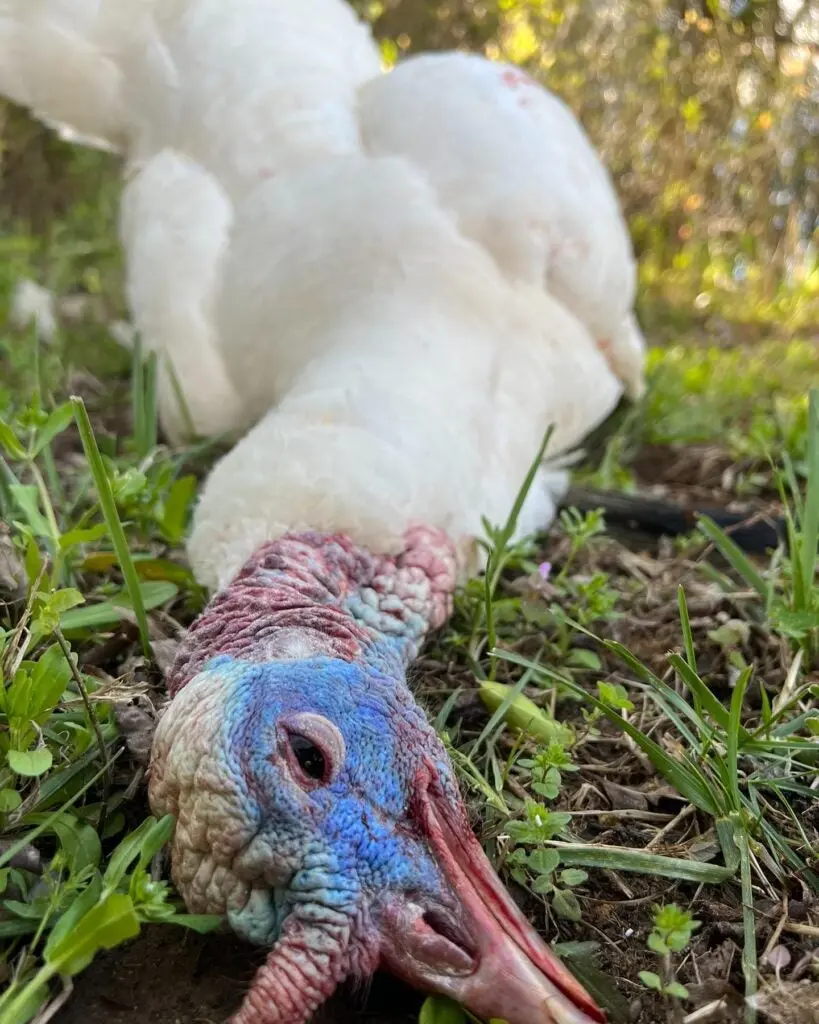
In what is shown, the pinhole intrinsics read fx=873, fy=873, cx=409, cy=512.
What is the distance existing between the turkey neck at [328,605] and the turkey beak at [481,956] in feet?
1.10

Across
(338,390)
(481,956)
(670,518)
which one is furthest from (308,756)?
(670,518)

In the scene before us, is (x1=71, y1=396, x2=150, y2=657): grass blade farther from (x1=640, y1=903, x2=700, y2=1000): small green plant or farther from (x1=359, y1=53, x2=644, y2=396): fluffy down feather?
(x1=359, y1=53, x2=644, y2=396): fluffy down feather

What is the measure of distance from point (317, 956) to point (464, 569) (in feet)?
2.95

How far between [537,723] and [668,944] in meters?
0.45

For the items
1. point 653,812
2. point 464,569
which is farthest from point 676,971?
point 464,569

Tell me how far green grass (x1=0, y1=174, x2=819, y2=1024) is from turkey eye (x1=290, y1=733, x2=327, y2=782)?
0.17 m

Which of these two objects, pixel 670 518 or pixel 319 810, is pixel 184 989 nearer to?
pixel 319 810

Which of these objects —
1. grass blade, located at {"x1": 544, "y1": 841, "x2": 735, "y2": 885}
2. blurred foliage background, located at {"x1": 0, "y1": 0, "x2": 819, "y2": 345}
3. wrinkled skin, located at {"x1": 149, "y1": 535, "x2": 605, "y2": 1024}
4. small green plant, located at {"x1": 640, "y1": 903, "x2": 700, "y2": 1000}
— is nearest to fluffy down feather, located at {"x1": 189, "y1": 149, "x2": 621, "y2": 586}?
wrinkled skin, located at {"x1": 149, "y1": 535, "x2": 605, "y2": 1024}

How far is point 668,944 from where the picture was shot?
3.13 ft

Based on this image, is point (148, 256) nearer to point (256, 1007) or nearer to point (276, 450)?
point (276, 450)

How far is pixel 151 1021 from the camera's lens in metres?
0.94

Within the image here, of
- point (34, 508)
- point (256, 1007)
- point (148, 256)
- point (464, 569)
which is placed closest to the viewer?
point (256, 1007)

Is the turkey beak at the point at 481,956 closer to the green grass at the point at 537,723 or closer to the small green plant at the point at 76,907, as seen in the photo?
the green grass at the point at 537,723

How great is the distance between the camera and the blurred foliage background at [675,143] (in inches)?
162
